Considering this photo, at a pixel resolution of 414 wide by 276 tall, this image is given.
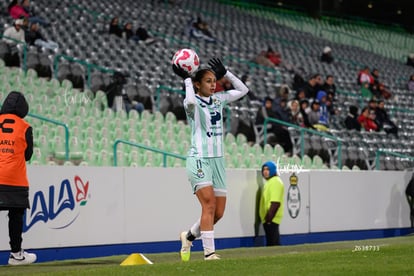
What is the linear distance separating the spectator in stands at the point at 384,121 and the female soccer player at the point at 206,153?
15.9 metres

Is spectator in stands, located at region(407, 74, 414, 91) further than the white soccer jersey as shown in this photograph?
Yes

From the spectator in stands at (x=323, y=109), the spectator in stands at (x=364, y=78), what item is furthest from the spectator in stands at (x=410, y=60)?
the spectator in stands at (x=323, y=109)

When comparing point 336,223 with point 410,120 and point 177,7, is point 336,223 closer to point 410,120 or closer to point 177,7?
point 410,120

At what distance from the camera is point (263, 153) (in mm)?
19516

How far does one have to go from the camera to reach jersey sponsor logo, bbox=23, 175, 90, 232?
13.3 metres

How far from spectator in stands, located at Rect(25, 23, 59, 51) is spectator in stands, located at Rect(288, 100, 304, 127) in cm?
540

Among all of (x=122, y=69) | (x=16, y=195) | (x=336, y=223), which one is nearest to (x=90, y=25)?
(x=122, y=69)

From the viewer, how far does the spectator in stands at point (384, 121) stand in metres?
25.8

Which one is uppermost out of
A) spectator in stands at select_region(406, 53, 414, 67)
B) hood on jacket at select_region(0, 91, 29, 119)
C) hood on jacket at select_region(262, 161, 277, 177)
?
spectator in stands at select_region(406, 53, 414, 67)

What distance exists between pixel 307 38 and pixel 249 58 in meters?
8.35

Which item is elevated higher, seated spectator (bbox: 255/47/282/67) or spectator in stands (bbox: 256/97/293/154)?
seated spectator (bbox: 255/47/282/67)

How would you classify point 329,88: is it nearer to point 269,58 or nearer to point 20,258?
point 269,58

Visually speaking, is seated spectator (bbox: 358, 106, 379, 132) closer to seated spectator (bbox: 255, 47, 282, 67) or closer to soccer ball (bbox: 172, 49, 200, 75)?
seated spectator (bbox: 255, 47, 282, 67)

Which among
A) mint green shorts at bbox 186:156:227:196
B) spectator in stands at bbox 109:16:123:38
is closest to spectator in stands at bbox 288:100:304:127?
spectator in stands at bbox 109:16:123:38
